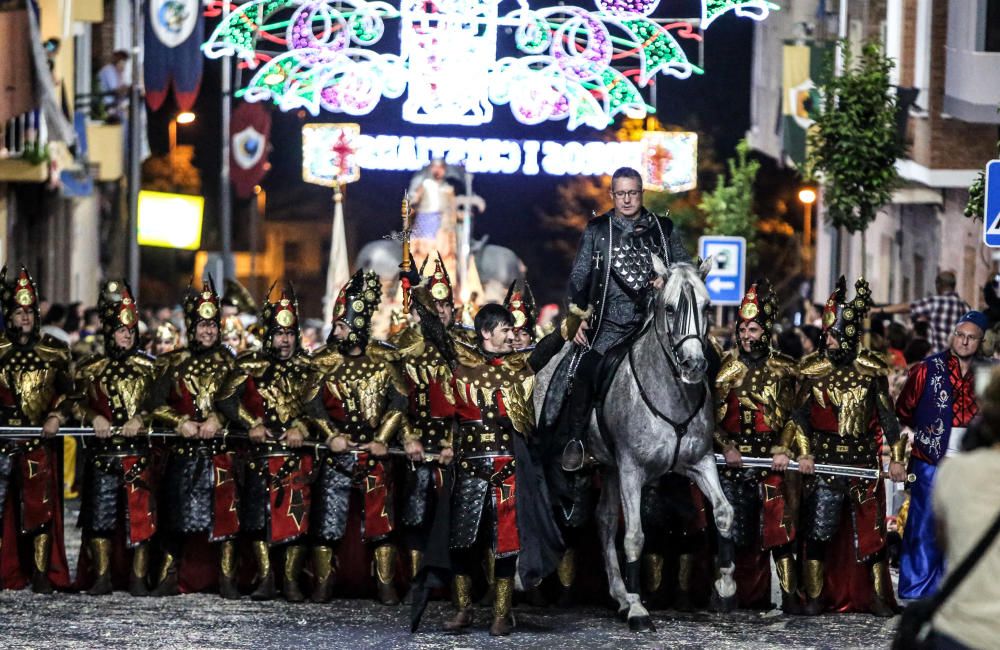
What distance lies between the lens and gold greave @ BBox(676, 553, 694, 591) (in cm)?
1489

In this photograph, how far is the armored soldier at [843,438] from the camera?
14.4 meters

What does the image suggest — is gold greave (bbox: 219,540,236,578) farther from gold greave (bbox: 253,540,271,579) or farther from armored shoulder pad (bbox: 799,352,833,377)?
armored shoulder pad (bbox: 799,352,833,377)

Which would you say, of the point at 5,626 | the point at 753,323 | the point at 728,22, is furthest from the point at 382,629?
the point at 728,22

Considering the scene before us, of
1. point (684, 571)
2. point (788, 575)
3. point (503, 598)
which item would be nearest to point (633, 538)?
point (503, 598)

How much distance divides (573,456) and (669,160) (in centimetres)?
1430

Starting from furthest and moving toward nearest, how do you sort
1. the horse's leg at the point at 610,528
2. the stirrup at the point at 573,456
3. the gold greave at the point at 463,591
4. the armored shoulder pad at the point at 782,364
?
the armored shoulder pad at the point at 782,364, the horse's leg at the point at 610,528, the stirrup at the point at 573,456, the gold greave at the point at 463,591

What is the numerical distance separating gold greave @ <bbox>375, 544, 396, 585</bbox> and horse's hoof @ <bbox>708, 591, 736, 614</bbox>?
2.04 meters

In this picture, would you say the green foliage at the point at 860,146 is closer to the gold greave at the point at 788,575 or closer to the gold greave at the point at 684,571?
the gold greave at the point at 684,571

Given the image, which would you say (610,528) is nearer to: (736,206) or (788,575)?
(788,575)

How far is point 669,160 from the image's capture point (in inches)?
1104

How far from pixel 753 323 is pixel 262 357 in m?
3.15

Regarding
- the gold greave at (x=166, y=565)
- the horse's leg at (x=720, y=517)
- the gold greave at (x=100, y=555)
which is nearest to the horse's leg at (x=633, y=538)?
the horse's leg at (x=720, y=517)

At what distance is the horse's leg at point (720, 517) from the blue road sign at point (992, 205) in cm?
214

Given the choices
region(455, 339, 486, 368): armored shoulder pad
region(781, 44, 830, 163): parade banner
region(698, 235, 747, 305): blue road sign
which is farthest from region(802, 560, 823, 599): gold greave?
region(781, 44, 830, 163): parade banner
